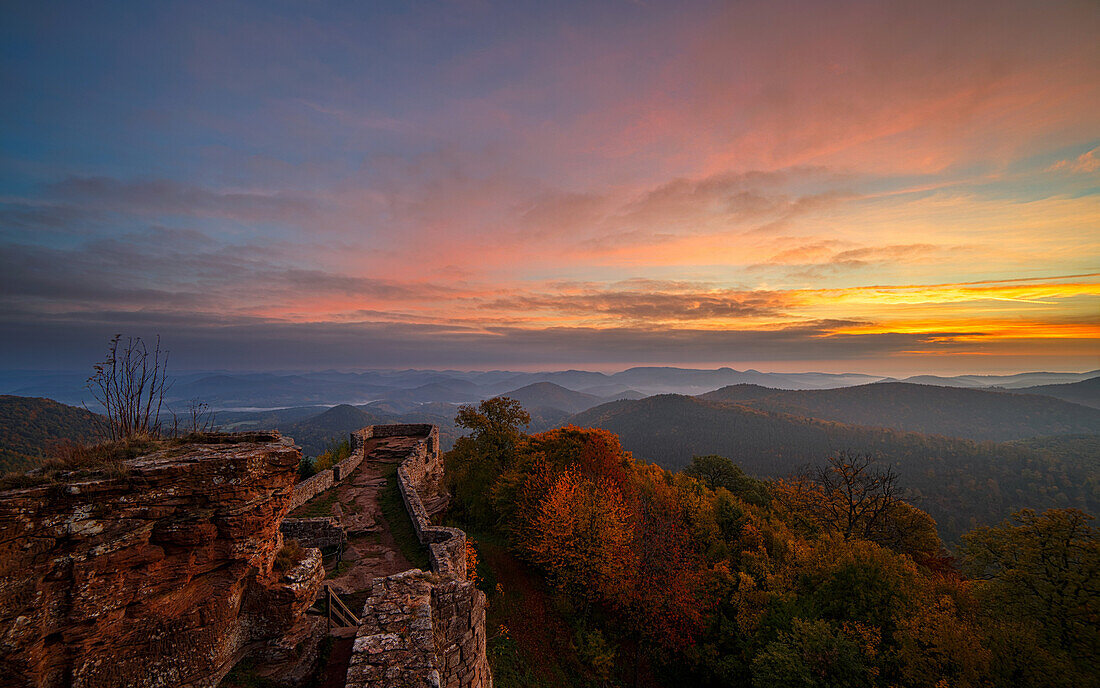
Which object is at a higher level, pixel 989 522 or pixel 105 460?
pixel 105 460

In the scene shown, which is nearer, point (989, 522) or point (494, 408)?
point (494, 408)

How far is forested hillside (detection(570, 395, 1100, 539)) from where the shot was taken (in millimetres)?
92062

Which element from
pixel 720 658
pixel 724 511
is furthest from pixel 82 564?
pixel 724 511

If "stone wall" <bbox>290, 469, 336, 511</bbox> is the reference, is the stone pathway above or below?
below

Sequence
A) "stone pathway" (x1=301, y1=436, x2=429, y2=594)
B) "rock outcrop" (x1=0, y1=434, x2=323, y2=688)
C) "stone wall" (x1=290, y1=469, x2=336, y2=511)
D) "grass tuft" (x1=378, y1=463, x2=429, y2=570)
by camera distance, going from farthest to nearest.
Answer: "stone wall" (x1=290, y1=469, x2=336, y2=511) → "grass tuft" (x1=378, y1=463, x2=429, y2=570) → "stone pathway" (x1=301, y1=436, x2=429, y2=594) → "rock outcrop" (x1=0, y1=434, x2=323, y2=688)

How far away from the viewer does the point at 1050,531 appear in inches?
703

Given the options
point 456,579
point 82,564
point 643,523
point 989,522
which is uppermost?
point 82,564

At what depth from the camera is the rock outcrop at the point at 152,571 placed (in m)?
5.69

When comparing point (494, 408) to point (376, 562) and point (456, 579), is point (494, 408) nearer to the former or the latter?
point (376, 562)

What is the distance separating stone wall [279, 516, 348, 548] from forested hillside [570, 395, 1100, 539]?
4366 inches

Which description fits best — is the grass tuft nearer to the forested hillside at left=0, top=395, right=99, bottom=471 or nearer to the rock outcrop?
the rock outcrop

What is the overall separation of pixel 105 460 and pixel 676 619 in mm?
25967

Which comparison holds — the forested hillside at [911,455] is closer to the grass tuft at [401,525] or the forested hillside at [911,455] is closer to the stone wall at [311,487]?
the grass tuft at [401,525]

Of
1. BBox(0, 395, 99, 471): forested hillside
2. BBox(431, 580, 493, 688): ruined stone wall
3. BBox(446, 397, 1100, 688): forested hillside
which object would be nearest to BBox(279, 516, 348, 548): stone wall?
BBox(431, 580, 493, 688): ruined stone wall
